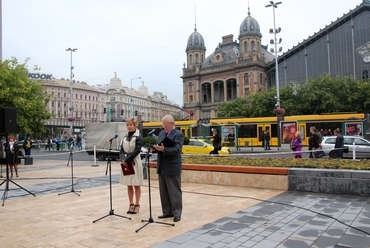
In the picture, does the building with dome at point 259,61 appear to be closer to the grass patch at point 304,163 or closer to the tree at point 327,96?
the tree at point 327,96

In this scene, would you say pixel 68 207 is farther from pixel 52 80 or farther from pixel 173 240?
pixel 52 80

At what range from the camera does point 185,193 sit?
8961mm

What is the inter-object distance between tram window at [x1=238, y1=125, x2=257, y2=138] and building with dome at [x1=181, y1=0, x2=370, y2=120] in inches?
1368

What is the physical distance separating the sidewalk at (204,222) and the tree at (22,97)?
47.9 feet

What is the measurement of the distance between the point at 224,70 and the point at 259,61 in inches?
420

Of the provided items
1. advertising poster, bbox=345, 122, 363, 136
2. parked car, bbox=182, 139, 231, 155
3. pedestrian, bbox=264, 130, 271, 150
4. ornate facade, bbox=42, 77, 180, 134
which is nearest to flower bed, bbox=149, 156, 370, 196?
parked car, bbox=182, 139, 231, 155

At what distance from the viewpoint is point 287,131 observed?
99.8 ft

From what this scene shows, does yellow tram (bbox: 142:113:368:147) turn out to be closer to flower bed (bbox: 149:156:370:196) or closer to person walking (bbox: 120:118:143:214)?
flower bed (bbox: 149:156:370:196)

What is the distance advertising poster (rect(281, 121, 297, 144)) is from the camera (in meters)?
29.9

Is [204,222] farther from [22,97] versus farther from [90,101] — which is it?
[90,101]

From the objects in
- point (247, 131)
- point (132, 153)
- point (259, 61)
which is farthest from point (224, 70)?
point (132, 153)

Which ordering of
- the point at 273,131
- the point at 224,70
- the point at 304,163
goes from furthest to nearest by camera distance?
the point at 224,70, the point at 273,131, the point at 304,163

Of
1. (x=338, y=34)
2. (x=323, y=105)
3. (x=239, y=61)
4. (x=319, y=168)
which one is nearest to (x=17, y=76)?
(x=319, y=168)

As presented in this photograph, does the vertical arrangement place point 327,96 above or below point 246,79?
below
